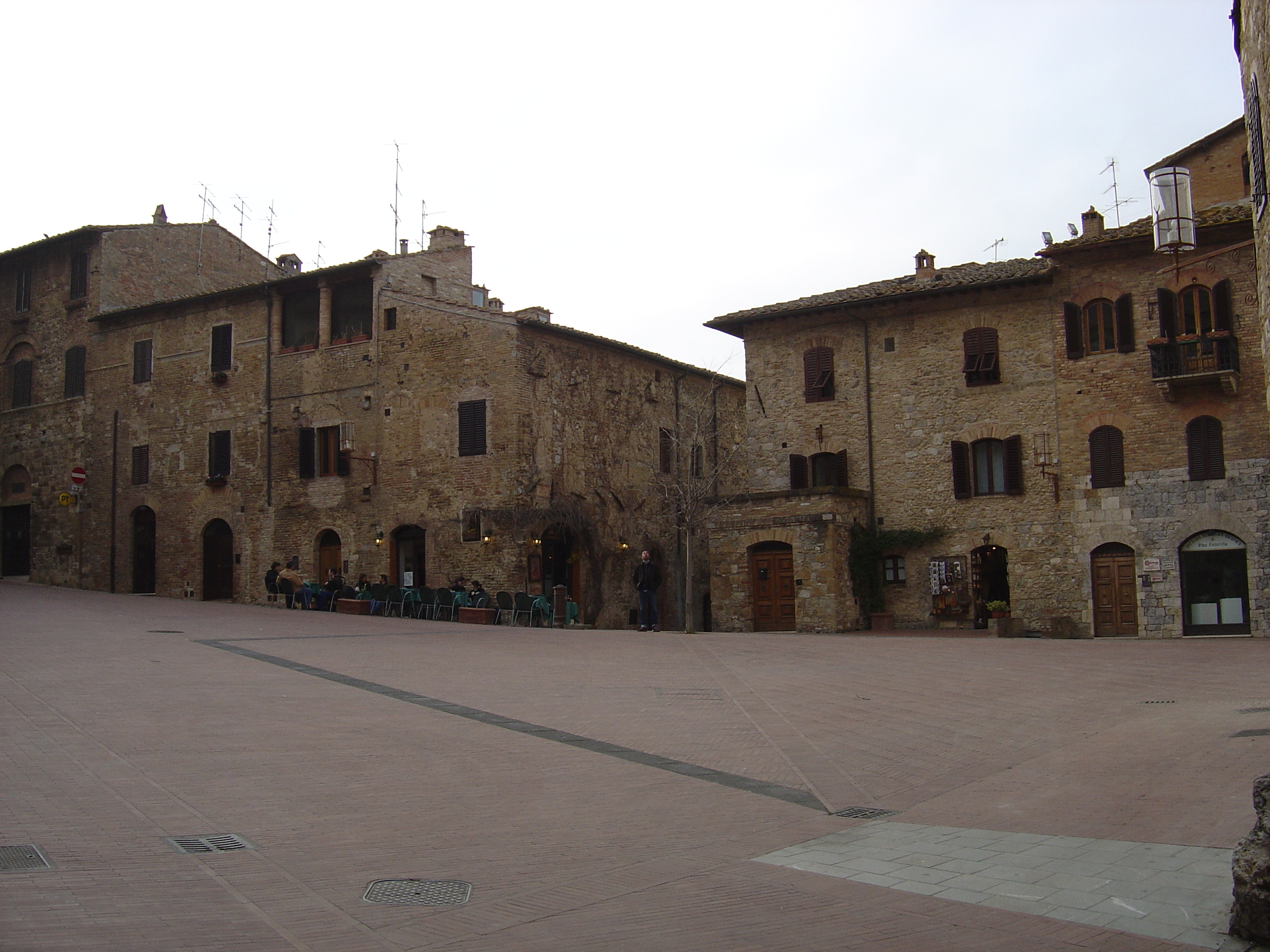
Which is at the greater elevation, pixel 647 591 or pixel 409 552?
pixel 409 552

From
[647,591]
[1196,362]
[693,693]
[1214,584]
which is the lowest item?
[693,693]

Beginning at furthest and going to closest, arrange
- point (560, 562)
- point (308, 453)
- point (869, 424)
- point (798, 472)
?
point (308, 453) → point (560, 562) → point (798, 472) → point (869, 424)

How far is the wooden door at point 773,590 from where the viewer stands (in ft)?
88.4

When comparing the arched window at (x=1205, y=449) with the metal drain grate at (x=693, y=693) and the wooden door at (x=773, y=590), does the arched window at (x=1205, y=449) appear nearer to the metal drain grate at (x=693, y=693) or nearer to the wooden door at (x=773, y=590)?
the wooden door at (x=773, y=590)

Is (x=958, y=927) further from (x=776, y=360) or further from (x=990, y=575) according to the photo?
(x=776, y=360)

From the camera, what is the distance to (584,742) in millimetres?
10969

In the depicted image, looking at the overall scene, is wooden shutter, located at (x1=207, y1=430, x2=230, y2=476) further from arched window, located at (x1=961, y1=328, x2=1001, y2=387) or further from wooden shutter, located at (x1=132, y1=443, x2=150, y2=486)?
arched window, located at (x1=961, y1=328, x2=1001, y2=387)

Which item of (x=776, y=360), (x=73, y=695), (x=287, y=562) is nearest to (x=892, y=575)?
(x=776, y=360)

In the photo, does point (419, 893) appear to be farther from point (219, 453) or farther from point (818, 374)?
point (219, 453)

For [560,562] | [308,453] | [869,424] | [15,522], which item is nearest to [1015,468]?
[869,424]

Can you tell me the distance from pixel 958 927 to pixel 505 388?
2471 cm

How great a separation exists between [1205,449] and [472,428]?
17.7 m

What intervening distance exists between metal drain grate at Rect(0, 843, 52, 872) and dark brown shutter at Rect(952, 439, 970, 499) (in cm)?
2310

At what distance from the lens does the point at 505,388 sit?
29.5 m
